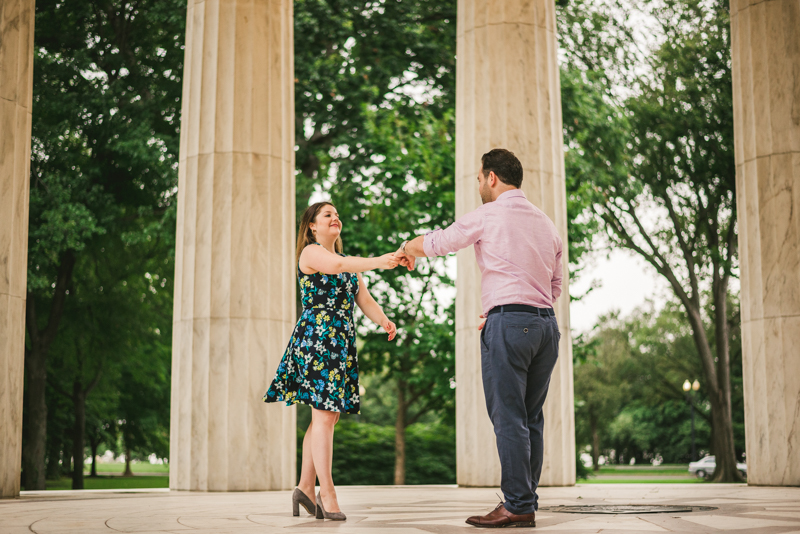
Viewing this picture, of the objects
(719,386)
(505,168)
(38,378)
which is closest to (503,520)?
(505,168)

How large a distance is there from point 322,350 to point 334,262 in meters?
0.72

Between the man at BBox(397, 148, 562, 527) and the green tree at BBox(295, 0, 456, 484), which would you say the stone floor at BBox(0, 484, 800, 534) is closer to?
the man at BBox(397, 148, 562, 527)

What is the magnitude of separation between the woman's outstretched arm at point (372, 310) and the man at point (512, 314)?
840mm

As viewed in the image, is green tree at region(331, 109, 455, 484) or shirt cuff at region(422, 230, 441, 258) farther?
green tree at region(331, 109, 455, 484)

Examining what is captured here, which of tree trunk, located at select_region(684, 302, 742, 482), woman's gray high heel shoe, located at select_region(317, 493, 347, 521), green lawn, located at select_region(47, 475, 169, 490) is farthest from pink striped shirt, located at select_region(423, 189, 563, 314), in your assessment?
tree trunk, located at select_region(684, 302, 742, 482)

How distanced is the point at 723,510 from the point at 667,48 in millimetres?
24931

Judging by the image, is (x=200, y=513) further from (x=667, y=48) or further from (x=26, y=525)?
(x=667, y=48)

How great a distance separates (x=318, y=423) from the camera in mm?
6734

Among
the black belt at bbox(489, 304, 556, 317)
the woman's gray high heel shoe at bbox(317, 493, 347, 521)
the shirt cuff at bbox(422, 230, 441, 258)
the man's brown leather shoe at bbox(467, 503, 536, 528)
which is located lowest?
the woman's gray high heel shoe at bbox(317, 493, 347, 521)

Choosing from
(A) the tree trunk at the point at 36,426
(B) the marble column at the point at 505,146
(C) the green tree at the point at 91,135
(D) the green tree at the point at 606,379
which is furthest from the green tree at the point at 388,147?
(D) the green tree at the point at 606,379

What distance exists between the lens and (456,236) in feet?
19.8

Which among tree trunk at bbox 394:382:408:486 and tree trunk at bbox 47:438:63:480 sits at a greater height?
tree trunk at bbox 394:382:408:486

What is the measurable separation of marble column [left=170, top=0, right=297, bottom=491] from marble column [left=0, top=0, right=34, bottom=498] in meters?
2.38

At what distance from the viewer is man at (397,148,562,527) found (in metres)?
5.74
